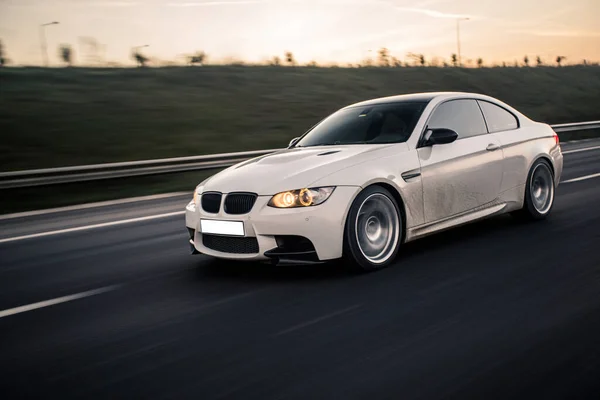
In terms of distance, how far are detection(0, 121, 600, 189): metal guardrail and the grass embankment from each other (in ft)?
1.31

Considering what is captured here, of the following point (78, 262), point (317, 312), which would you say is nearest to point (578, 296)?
point (317, 312)

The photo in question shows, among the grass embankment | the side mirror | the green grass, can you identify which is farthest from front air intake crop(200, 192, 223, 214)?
the green grass

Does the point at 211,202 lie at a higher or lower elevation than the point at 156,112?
lower

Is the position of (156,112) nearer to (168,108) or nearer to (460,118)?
(168,108)

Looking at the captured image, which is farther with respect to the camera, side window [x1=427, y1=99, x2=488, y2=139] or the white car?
side window [x1=427, y1=99, x2=488, y2=139]

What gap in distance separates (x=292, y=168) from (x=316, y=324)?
1758 mm

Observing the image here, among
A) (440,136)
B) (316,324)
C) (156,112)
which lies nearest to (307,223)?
(316,324)

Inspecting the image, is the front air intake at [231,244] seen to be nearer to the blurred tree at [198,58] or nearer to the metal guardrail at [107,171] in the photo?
the metal guardrail at [107,171]

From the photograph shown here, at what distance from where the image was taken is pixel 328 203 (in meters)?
5.42

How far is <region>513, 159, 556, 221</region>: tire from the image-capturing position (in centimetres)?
753

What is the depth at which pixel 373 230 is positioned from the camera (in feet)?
19.0

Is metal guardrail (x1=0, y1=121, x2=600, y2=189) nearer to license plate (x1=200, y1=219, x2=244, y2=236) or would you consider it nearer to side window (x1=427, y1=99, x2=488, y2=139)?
license plate (x1=200, y1=219, x2=244, y2=236)

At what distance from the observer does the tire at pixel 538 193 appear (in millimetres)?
→ 7527

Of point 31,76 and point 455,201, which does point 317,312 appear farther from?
point 31,76
